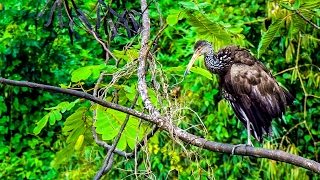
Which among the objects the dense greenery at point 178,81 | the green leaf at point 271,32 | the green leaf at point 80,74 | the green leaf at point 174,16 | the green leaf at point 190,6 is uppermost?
the green leaf at point 190,6

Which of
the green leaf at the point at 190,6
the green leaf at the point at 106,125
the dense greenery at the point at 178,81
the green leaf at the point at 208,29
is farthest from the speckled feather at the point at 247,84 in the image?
the dense greenery at the point at 178,81

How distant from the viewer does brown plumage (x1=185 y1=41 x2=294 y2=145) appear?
105 inches

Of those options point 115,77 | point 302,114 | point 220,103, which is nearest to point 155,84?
point 115,77

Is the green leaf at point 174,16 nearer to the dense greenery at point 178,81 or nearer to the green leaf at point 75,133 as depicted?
the green leaf at point 75,133

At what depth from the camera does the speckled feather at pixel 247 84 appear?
2672 mm

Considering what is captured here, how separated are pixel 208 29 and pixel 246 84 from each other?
704 mm

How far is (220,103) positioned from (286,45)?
1.92ft

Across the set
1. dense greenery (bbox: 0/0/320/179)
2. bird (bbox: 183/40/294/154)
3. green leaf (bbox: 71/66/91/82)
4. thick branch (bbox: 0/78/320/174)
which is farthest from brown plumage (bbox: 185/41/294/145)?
dense greenery (bbox: 0/0/320/179)

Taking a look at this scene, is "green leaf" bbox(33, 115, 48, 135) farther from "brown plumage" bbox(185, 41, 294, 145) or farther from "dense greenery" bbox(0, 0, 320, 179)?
"dense greenery" bbox(0, 0, 320, 179)

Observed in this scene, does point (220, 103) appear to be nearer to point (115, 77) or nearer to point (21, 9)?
point (21, 9)

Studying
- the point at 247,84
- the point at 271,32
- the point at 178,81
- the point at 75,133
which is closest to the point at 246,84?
the point at 247,84

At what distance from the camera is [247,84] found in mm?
2678

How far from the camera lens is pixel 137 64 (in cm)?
200

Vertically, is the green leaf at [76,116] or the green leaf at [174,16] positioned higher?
the green leaf at [174,16]
